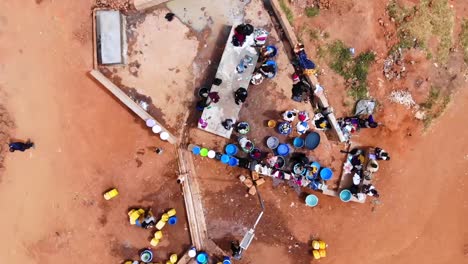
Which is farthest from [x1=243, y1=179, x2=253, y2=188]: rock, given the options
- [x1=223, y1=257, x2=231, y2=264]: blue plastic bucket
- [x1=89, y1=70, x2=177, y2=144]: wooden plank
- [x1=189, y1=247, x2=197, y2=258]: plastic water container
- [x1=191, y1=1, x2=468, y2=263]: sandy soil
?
[x1=89, y1=70, x2=177, y2=144]: wooden plank

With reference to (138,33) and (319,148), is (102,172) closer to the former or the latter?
(138,33)

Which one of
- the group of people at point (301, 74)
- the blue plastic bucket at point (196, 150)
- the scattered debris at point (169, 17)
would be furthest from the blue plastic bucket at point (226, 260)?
the scattered debris at point (169, 17)

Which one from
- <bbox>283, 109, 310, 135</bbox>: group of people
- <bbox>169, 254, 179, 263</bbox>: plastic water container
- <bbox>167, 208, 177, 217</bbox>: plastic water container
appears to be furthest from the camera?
<bbox>169, 254, 179, 263</bbox>: plastic water container

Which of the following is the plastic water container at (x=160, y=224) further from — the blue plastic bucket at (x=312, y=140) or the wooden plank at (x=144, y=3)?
the wooden plank at (x=144, y=3)

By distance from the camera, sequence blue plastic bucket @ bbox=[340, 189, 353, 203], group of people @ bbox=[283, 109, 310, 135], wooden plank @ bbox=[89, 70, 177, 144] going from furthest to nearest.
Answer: blue plastic bucket @ bbox=[340, 189, 353, 203] < group of people @ bbox=[283, 109, 310, 135] < wooden plank @ bbox=[89, 70, 177, 144]

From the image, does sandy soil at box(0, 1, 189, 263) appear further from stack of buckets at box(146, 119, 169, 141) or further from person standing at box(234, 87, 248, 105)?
person standing at box(234, 87, 248, 105)

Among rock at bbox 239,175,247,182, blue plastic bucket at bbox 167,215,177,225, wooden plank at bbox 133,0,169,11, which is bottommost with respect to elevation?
blue plastic bucket at bbox 167,215,177,225
